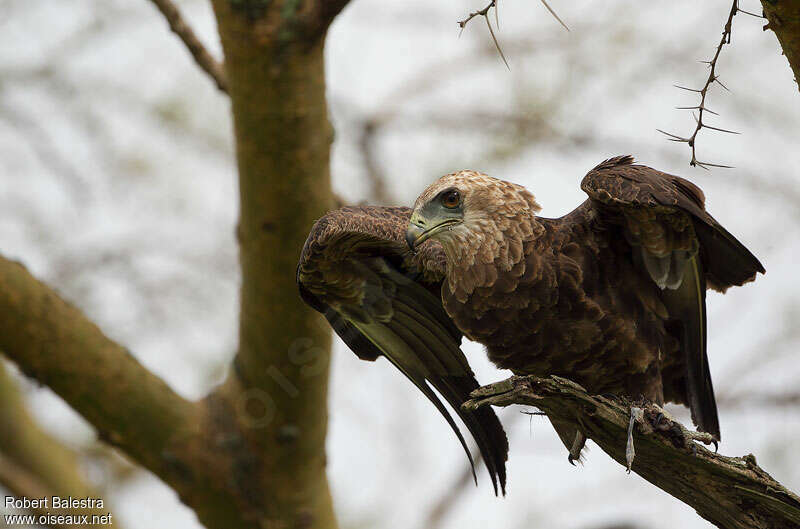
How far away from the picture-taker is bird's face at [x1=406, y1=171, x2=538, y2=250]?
3.40m

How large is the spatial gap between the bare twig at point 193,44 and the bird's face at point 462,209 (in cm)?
149

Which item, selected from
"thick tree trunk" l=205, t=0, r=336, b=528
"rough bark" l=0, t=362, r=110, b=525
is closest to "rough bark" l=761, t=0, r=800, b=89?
"thick tree trunk" l=205, t=0, r=336, b=528

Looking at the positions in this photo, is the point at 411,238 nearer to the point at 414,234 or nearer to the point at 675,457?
the point at 414,234

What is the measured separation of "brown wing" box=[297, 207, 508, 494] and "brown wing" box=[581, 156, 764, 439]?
845 mm

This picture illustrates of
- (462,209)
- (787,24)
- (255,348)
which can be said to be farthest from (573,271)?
(255,348)

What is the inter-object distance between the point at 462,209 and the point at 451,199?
6cm

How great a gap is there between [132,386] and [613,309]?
8.15ft

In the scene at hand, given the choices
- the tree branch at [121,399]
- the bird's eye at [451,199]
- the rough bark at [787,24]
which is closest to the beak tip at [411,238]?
the bird's eye at [451,199]

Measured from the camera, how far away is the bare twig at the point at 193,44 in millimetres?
4301

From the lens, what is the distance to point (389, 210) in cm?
383

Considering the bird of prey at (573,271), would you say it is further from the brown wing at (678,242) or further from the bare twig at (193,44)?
the bare twig at (193,44)

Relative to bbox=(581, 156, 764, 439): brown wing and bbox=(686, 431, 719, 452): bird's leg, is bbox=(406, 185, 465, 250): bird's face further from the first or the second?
bbox=(686, 431, 719, 452): bird's leg

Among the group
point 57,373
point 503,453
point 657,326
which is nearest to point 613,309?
point 657,326

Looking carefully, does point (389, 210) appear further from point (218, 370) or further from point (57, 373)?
point (218, 370)
